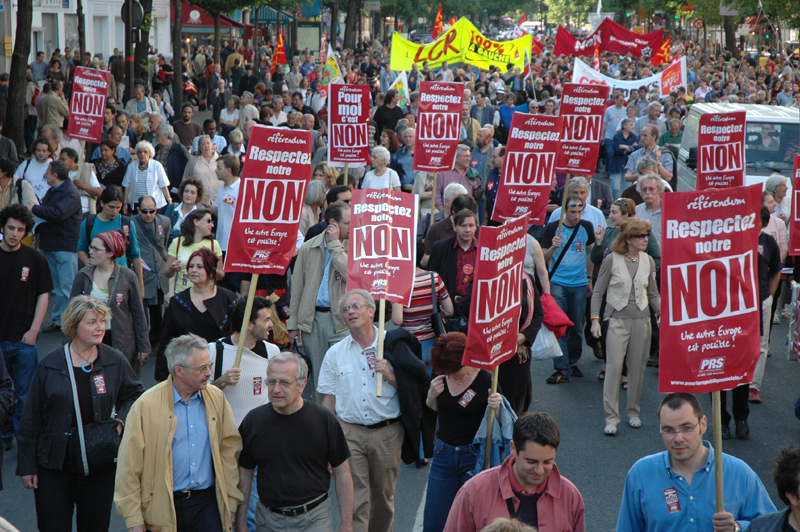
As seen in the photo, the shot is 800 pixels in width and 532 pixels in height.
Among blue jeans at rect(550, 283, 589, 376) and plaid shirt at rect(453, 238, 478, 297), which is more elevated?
plaid shirt at rect(453, 238, 478, 297)

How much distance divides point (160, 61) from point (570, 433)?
1009 inches

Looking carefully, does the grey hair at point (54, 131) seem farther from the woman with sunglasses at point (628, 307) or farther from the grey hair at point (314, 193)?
the woman with sunglasses at point (628, 307)

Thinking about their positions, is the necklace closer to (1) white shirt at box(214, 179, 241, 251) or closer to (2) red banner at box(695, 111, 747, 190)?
(1) white shirt at box(214, 179, 241, 251)

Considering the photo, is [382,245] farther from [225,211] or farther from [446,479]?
[225,211]

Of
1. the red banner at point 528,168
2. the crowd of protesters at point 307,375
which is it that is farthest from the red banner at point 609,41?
the red banner at point 528,168

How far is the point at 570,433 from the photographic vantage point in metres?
7.95

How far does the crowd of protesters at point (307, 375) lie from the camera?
14.1 ft

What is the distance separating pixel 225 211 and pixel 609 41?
28712mm

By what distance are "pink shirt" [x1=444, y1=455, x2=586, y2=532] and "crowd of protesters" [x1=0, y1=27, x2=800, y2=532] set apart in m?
0.01

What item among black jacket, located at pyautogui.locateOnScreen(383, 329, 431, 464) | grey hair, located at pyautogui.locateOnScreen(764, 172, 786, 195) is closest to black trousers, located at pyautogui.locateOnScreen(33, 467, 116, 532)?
black jacket, located at pyautogui.locateOnScreen(383, 329, 431, 464)

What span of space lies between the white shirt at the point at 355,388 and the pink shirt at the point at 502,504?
138 cm

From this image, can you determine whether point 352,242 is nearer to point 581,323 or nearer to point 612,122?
point 581,323

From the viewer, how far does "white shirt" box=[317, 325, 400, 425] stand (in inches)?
222

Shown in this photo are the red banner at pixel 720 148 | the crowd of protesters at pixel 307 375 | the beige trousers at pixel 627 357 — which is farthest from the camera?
the red banner at pixel 720 148
